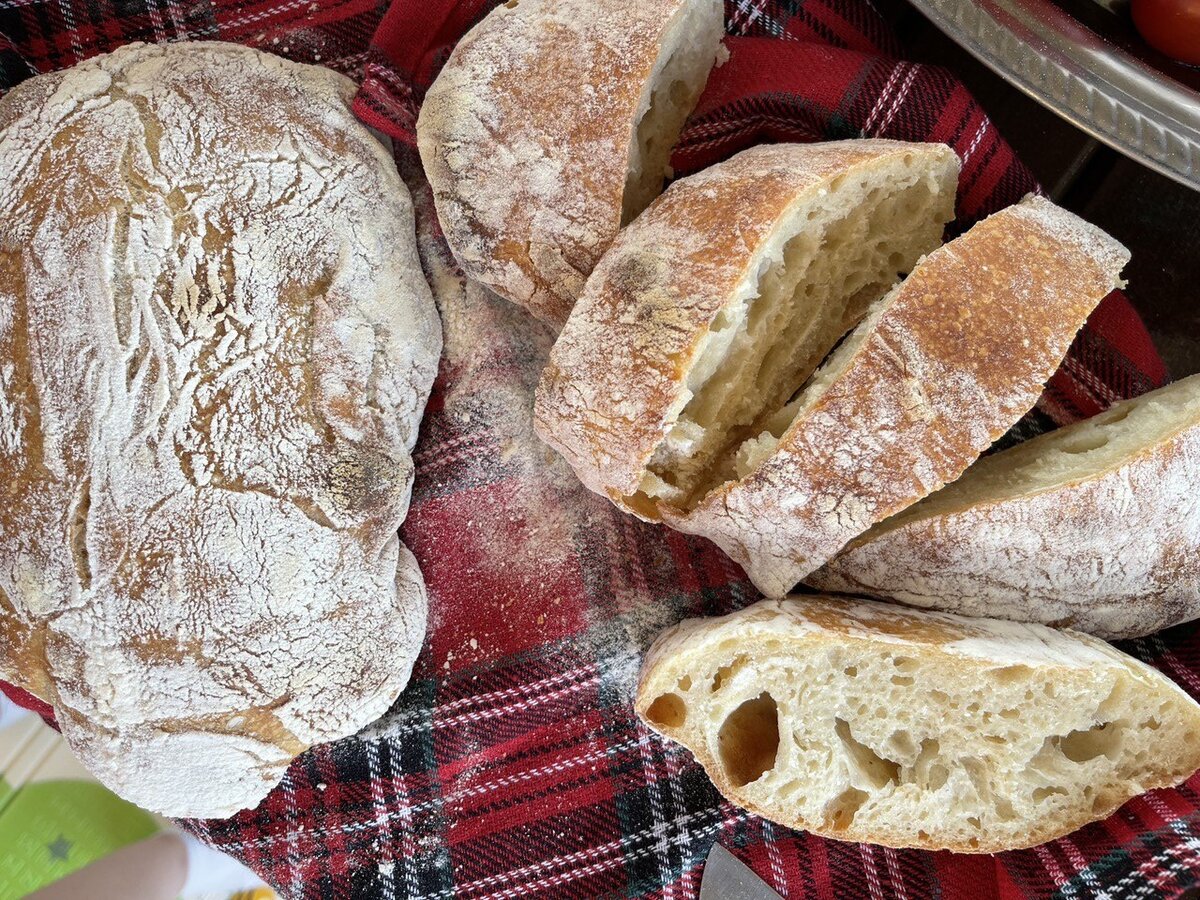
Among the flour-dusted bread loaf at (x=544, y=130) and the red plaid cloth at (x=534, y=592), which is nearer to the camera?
the flour-dusted bread loaf at (x=544, y=130)

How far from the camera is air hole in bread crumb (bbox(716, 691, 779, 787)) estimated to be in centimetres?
155

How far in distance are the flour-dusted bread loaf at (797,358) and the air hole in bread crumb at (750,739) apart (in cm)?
22

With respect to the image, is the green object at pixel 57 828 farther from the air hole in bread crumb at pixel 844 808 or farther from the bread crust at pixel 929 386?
the bread crust at pixel 929 386

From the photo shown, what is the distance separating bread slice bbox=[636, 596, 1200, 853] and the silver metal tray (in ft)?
2.53

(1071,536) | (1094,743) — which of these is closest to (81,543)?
(1071,536)

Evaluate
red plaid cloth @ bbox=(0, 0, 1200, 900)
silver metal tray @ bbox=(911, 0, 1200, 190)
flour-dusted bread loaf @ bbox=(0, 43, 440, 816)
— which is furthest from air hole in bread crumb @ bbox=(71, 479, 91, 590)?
silver metal tray @ bbox=(911, 0, 1200, 190)

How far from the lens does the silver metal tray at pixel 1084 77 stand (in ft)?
4.79

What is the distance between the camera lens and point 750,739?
62.4 inches

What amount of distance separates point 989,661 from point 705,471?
493 mm

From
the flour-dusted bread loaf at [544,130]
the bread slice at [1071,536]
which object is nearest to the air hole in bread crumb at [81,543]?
the flour-dusted bread loaf at [544,130]

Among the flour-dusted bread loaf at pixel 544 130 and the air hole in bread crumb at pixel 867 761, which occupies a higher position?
the flour-dusted bread loaf at pixel 544 130

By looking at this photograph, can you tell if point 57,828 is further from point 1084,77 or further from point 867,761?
point 1084,77

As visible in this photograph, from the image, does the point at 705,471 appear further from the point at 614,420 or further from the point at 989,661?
the point at 989,661

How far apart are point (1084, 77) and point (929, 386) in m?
0.58
